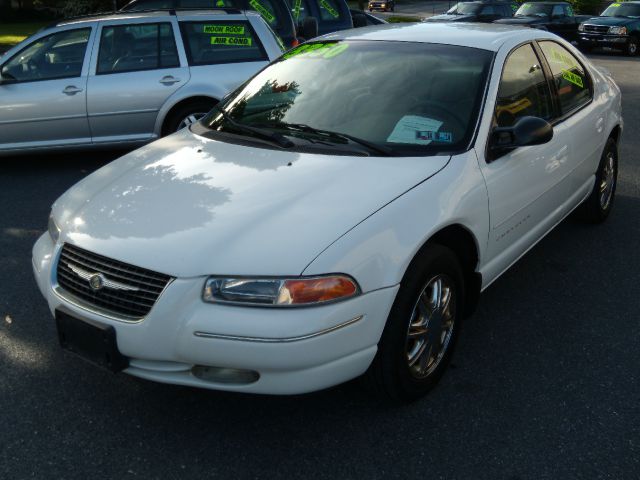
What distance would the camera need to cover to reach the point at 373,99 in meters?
3.79

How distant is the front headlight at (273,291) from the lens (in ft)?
8.82

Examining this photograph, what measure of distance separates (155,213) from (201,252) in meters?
0.41

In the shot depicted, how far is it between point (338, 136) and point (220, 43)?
4.32m

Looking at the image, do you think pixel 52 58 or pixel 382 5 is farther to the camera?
pixel 382 5

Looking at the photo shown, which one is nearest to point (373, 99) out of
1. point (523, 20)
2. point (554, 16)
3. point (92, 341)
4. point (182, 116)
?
point (92, 341)

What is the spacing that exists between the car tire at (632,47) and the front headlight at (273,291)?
65.3ft

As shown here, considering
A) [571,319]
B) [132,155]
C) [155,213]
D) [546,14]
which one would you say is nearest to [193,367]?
[155,213]

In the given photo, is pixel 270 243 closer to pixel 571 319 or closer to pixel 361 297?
pixel 361 297

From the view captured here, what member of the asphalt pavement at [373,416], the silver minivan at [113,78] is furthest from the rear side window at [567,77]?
the silver minivan at [113,78]

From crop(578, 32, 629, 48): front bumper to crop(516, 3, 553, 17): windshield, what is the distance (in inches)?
52.6

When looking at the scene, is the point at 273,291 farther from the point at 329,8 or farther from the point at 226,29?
the point at 329,8

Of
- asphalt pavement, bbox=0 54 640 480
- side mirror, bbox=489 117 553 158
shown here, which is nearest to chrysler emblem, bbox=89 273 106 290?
asphalt pavement, bbox=0 54 640 480

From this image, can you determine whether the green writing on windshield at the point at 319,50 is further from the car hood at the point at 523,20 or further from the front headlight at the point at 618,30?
the front headlight at the point at 618,30

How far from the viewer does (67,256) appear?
3084mm
